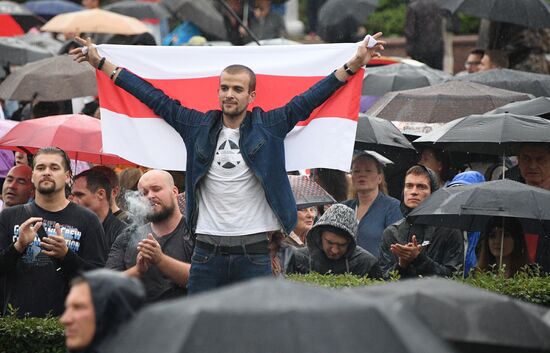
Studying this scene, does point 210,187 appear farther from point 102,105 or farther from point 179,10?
point 179,10

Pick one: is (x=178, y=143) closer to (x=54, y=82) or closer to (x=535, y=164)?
(x=535, y=164)

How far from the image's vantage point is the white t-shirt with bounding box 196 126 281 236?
8.67 metres

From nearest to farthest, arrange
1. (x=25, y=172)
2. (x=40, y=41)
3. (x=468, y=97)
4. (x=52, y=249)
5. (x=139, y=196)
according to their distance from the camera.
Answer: (x=52, y=249)
(x=139, y=196)
(x=25, y=172)
(x=468, y=97)
(x=40, y=41)

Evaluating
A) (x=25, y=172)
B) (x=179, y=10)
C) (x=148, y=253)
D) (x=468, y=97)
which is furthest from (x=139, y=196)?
(x=179, y=10)

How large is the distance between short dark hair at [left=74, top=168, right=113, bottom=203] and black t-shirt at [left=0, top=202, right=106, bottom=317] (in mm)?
1649

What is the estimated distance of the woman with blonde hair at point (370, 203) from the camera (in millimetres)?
11633

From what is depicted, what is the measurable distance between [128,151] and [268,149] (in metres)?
1.44

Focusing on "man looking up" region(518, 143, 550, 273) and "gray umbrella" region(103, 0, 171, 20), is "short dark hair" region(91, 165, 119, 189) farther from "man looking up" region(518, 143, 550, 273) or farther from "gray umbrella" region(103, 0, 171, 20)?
"gray umbrella" region(103, 0, 171, 20)

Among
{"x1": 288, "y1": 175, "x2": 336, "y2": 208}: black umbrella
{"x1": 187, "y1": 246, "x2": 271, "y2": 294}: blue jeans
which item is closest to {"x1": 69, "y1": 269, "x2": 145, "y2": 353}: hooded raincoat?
{"x1": 187, "y1": 246, "x2": 271, "y2": 294}: blue jeans

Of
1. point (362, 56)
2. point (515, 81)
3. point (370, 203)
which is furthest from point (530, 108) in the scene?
point (362, 56)

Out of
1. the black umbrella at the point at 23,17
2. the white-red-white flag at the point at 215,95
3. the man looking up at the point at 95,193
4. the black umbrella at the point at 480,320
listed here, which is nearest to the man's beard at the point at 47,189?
the white-red-white flag at the point at 215,95

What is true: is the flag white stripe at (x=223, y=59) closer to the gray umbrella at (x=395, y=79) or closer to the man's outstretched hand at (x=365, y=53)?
the man's outstretched hand at (x=365, y=53)

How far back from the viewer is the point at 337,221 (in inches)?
420

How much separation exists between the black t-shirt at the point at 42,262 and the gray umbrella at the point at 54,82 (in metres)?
4.76
